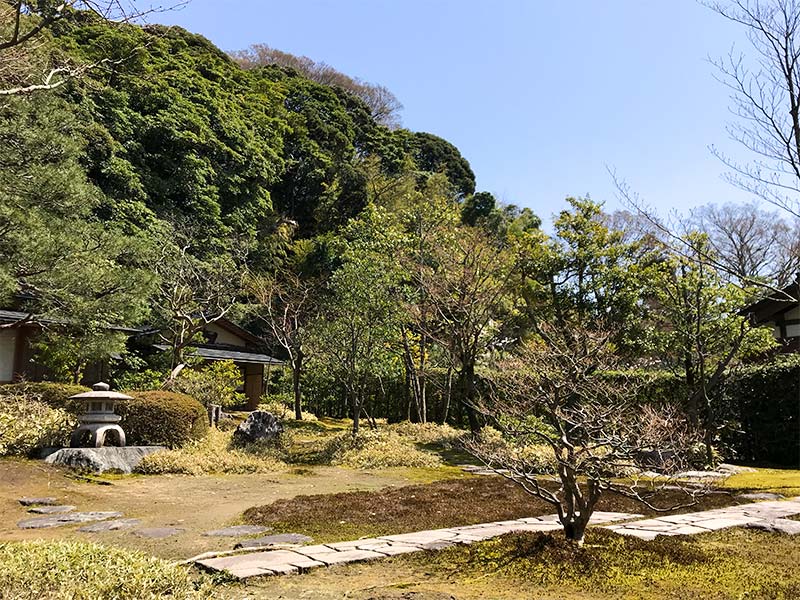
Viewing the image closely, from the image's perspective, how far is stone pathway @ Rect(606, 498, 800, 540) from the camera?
5039 millimetres

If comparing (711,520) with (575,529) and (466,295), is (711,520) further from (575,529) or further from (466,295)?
(466,295)

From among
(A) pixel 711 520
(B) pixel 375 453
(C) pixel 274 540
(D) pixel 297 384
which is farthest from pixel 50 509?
(D) pixel 297 384

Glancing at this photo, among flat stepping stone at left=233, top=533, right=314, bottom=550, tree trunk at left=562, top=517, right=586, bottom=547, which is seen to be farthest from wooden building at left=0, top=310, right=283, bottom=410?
tree trunk at left=562, top=517, right=586, bottom=547

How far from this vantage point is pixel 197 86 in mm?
28266

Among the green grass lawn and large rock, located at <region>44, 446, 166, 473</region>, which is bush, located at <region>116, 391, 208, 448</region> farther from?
the green grass lawn

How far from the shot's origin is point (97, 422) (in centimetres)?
1014

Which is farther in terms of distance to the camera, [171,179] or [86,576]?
[171,179]

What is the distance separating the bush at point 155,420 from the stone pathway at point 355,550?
A: 718cm

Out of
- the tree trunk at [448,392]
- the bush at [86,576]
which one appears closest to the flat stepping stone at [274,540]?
the bush at [86,576]

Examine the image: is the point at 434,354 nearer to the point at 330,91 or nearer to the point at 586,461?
the point at 586,461

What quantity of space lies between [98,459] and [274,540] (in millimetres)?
5821

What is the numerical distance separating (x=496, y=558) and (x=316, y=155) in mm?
29889

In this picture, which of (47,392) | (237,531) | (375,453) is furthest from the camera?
(375,453)

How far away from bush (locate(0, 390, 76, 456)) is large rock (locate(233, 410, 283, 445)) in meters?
3.02
